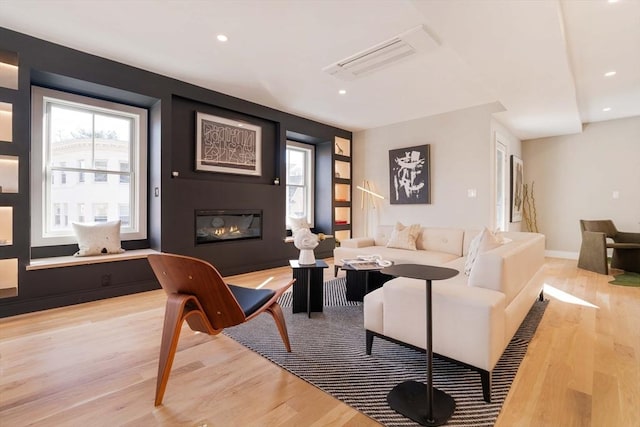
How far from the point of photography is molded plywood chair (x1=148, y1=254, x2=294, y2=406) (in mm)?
1527

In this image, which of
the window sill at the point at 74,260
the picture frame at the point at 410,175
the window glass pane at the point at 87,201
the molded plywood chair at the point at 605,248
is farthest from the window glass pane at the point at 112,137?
Result: the molded plywood chair at the point at 605,248

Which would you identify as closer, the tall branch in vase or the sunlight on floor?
the sunlight on floor

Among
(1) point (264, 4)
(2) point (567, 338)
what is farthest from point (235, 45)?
(2) point (567, 338)

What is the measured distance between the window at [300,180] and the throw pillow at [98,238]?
2.84 metres

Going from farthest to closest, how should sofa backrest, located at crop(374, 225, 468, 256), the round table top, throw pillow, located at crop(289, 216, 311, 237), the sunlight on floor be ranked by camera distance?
throw pillow, located at crop(289, 216, 311, 237), sofa backrest, located at crop(374, 225, 468, 256), the sunlight on floor, the round table top

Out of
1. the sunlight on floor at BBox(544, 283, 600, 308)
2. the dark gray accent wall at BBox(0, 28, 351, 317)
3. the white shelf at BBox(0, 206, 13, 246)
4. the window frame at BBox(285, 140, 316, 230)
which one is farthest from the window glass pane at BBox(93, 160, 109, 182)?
the sunlight on floor at BBox(544, 283, 600, 308)

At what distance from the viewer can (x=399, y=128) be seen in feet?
18.5

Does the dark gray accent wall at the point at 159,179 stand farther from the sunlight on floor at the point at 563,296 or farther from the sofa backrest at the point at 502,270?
the sunlight on floor at the point at 563,296

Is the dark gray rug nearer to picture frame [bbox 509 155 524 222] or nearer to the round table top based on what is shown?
the round table top

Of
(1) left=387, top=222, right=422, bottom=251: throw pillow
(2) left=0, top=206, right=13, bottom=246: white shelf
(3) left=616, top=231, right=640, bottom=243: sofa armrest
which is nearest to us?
(2) left=0, top=206, right=13, bottom=246: white shelf

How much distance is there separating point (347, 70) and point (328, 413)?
327 centimetres

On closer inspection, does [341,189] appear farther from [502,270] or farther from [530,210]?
[502,270]

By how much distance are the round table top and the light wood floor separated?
70 cm

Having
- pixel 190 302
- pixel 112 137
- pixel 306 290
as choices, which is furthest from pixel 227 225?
pixel 190 302
